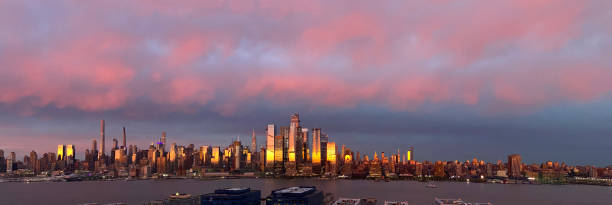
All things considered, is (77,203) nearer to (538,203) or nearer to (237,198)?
(237,198)

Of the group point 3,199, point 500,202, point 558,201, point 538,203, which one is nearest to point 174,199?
point 3,199

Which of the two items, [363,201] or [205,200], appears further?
[363,201]

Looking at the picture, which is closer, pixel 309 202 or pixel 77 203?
pixel 309 202

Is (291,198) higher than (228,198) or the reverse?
the reverse

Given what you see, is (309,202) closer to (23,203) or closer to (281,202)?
(281,202)

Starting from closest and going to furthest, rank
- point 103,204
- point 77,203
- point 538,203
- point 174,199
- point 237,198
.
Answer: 1. point 237,198
2. point 174,199
3. point 103,204
4. point 77,203
5. point 538,203

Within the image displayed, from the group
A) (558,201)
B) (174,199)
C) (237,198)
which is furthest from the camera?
(558,201)

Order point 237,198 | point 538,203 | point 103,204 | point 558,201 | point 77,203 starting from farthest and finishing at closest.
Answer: point 558,201, point 538,203, point 77,203, point 103,204, point 237,198

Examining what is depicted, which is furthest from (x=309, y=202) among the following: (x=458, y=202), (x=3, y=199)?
(x=3, y=199)

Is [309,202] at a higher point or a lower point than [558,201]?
higher
